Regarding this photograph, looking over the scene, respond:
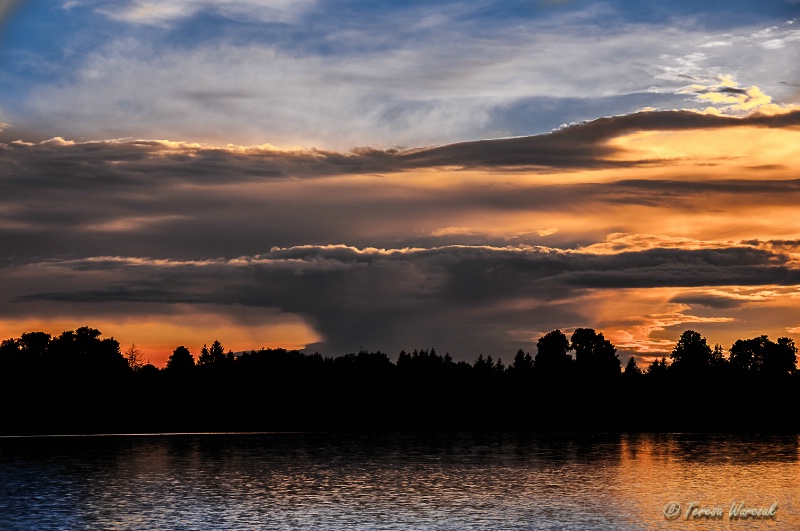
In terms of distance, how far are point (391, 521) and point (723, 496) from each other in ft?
107

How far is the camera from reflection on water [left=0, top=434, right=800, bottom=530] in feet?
225

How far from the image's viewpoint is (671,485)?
3716 inches

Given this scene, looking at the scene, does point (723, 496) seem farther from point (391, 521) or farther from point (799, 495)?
point (391, 521)

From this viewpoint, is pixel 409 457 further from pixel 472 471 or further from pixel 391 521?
pixel 391 521

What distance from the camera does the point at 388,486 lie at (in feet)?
305

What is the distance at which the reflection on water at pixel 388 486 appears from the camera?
68562 mm

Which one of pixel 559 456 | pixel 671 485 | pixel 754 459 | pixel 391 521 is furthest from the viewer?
pixel 559 456

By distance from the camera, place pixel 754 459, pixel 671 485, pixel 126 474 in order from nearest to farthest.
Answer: pixel 671 485 < pixel 126 474 < pixel 754 459

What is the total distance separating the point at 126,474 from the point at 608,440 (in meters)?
113

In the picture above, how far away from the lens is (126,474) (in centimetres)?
11031

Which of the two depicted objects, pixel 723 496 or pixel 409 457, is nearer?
pixel 723 496

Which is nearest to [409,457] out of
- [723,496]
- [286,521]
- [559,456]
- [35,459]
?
[559,456]

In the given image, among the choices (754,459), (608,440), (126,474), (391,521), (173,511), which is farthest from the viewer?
(608,440)

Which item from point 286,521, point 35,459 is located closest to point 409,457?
point 35,459
